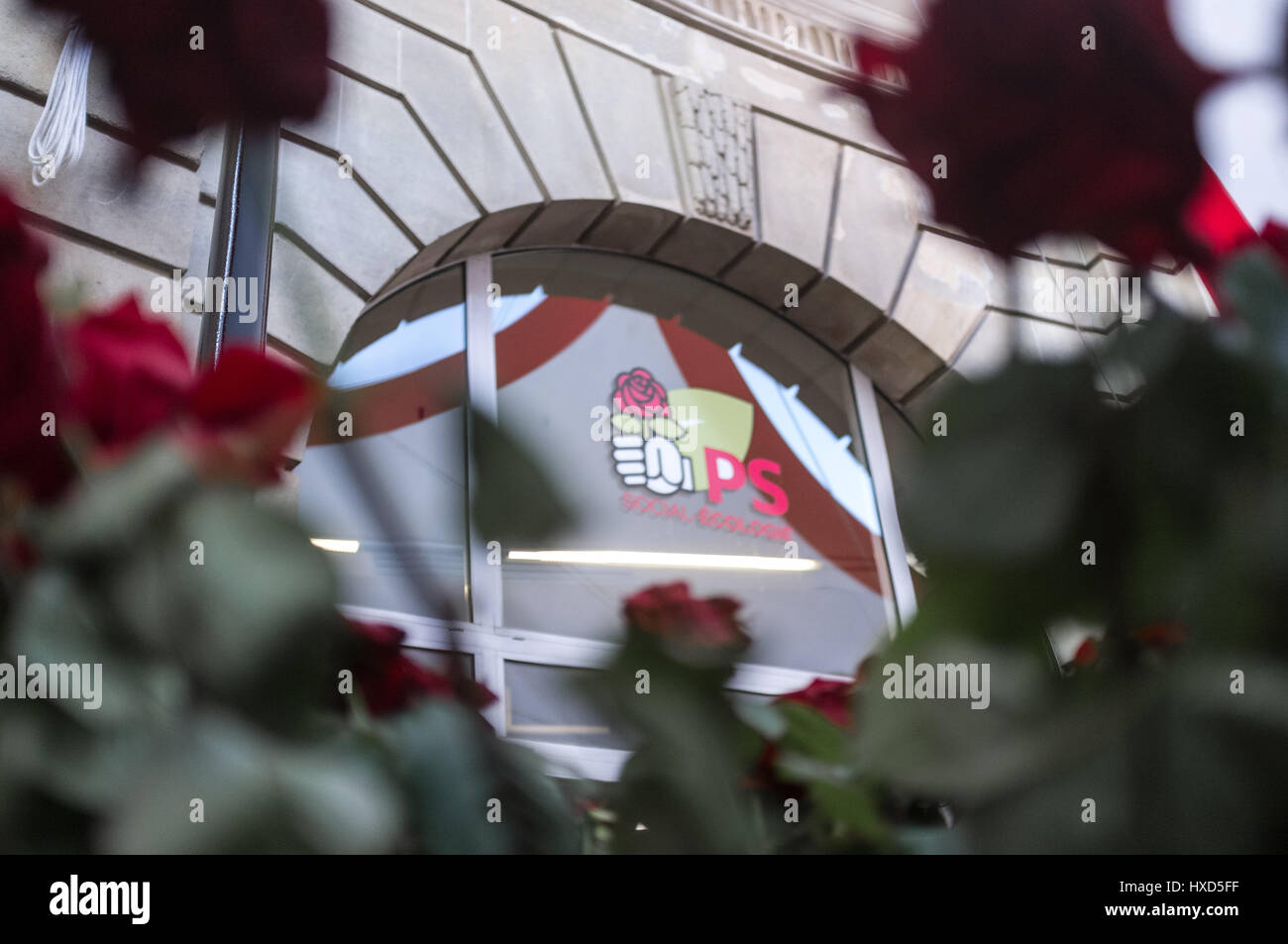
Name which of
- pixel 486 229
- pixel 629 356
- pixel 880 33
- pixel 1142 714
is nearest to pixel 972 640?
pixel 1142 714

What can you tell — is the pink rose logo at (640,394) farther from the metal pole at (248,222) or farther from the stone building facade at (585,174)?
the metal pole at (248,222)

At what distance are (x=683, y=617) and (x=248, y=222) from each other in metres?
0.15

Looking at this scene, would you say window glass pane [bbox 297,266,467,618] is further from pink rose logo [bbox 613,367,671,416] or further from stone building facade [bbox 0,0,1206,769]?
pink rose logo [bbox 613,367,671,416]

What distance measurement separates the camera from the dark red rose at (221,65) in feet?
0.74

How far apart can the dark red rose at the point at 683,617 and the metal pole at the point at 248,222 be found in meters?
0.10

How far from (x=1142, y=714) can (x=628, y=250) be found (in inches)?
148

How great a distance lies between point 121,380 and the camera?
0.70ft

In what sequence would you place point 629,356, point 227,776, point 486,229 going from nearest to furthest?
point 227,776
point 486,229
point 629,356

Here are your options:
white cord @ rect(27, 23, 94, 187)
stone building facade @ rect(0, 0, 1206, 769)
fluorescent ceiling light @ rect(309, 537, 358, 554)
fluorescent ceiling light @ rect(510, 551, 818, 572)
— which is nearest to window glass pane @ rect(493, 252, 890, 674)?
fluorescent ceiling light @ rect(510, 551, 818, 572)

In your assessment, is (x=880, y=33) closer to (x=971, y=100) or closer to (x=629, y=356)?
(x=971, y=100)

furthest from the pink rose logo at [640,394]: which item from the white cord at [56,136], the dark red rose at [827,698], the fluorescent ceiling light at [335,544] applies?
the fluorescent ceiling light at [335,544]

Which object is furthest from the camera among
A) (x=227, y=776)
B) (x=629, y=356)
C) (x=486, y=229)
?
(x=629, y=356)
